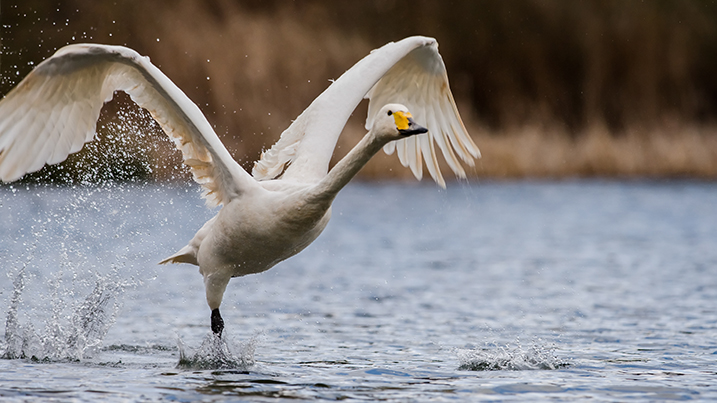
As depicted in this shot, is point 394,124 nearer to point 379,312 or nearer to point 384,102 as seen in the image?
point 384,102

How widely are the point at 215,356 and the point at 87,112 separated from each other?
90.7 inches

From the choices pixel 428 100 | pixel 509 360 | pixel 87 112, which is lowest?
pixel 509 360

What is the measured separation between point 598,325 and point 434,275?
4613 millimetres

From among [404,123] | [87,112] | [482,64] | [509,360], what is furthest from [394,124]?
[482,64]

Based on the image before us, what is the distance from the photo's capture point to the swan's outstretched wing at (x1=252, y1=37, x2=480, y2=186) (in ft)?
29.5

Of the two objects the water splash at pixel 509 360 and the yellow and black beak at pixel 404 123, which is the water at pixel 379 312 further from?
the yellow and black beak at pixel 404 123

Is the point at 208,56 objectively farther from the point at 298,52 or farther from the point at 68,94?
the point at 68,94

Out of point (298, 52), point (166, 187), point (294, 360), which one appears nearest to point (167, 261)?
point (294, 360)

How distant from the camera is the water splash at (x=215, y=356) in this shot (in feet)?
28.1

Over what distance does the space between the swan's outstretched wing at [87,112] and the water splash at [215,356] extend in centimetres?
122

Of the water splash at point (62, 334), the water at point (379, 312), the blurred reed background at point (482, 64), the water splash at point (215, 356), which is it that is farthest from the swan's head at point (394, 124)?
the blurred reed background at point (482, 64)

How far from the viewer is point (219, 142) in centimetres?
810

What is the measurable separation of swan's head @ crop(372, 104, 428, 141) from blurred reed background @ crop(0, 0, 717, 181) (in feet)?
49.9

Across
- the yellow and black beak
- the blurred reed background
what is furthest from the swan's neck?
the blurred reed background
